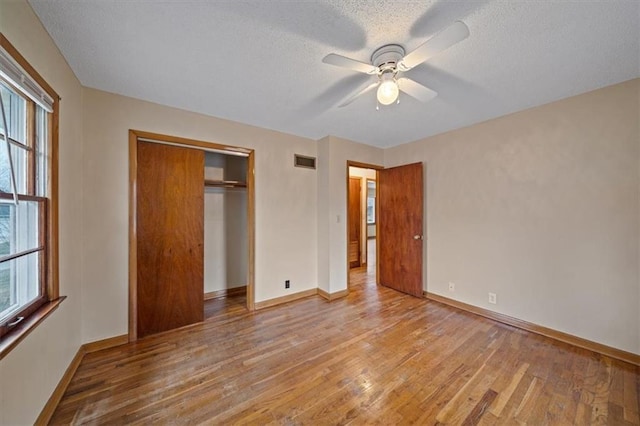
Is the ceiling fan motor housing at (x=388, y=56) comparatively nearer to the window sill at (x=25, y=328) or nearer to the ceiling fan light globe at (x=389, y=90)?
the ceiling fan light globe at (x=389, y=90)

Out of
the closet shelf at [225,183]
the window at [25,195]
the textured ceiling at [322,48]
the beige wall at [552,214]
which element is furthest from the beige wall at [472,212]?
the closet shelf at [225,183]

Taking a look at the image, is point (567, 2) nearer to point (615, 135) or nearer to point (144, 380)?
point (615, 135)

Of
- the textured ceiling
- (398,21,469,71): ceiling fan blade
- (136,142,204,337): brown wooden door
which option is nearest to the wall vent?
the textured ceiling

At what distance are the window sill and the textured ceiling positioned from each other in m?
1.71

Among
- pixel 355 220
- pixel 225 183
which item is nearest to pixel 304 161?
pixel 225 183

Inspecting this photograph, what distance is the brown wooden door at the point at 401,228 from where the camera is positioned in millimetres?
3520

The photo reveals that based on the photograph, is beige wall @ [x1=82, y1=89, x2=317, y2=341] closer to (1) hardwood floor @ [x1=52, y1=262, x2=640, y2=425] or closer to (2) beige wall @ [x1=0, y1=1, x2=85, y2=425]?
(2) beige wall @ [x1=0, y1=1, x2=85, y2=425]

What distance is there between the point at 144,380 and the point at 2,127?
1807 mm

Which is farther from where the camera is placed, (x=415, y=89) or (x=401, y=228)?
(x=401, y=228)

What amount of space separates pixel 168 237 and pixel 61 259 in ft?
2.81

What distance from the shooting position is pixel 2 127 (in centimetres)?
117

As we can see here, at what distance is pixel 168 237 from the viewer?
2510 millimetres

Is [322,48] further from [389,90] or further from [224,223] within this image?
[224,223]

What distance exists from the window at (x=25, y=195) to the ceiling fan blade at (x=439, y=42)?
2045 mm
